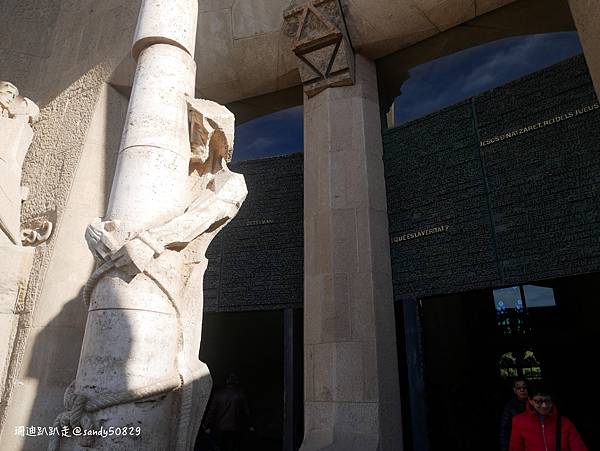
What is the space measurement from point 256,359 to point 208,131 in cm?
763

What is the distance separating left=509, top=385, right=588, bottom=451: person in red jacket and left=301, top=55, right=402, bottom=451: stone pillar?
1.53 m

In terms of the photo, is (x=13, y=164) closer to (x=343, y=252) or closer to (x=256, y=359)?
(x=343, y=252)

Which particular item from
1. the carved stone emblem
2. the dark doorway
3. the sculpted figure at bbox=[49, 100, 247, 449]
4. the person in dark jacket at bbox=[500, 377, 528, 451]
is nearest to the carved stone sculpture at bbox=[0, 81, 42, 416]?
the sculpted figure at bbox=[49, 100, 247, 449]

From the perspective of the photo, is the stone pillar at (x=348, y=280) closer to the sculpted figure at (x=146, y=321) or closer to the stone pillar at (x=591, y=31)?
the sculpted figure at (x=146, y=321)

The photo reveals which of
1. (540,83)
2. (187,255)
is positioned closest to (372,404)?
(187,255)

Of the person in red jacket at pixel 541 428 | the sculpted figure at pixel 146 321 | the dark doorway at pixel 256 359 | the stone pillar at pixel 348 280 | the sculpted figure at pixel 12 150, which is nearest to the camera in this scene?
the sculpted figure at pixel 146 321

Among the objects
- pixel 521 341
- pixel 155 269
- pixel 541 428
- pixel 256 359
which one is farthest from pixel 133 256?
pixel 521 341

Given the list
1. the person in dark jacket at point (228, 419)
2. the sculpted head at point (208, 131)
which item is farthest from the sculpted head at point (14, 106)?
the person in dark jacket at point (228, 419)

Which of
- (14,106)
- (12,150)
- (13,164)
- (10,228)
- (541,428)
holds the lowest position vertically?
(541,428)

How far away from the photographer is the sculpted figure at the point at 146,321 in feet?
8.38

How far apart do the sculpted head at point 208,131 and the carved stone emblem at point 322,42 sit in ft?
9.67

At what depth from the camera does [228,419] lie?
586 centimetres

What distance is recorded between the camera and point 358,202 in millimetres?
5457

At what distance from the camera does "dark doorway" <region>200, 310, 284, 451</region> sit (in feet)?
30.5
